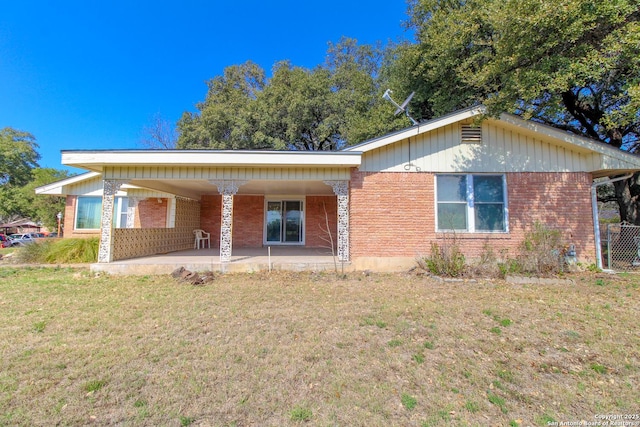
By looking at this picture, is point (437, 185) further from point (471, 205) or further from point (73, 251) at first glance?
point (73, 251)

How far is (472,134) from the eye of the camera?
8266mm

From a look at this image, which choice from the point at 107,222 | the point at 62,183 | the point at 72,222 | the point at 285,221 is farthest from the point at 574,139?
the point at 72,222

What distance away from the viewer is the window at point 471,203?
8.19 meters

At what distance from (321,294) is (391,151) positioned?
4577mm

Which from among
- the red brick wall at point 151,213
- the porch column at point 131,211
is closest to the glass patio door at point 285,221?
the red brick wall at point 151,213

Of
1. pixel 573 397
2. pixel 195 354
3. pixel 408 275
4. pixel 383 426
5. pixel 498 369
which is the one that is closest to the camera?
pixel 383 426

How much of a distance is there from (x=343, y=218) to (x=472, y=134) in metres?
4.34

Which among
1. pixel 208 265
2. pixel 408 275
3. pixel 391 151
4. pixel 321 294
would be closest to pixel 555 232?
pixel 408 275

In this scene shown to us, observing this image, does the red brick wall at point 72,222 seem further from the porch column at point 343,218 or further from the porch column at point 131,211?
the porch column at point 343,218

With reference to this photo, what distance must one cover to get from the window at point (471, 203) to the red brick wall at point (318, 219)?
5.49 metres

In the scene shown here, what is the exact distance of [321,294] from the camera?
6027 millimetres

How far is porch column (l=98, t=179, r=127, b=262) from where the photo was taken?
26.8 feet

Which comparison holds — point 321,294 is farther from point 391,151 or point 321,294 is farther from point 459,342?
point 391,151

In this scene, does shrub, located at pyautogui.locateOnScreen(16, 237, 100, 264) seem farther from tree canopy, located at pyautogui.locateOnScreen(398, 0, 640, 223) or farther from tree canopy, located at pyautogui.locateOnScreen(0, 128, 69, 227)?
tree canopy, located at pyautogui.locateOnScreen(0, 128, 69, 227)
